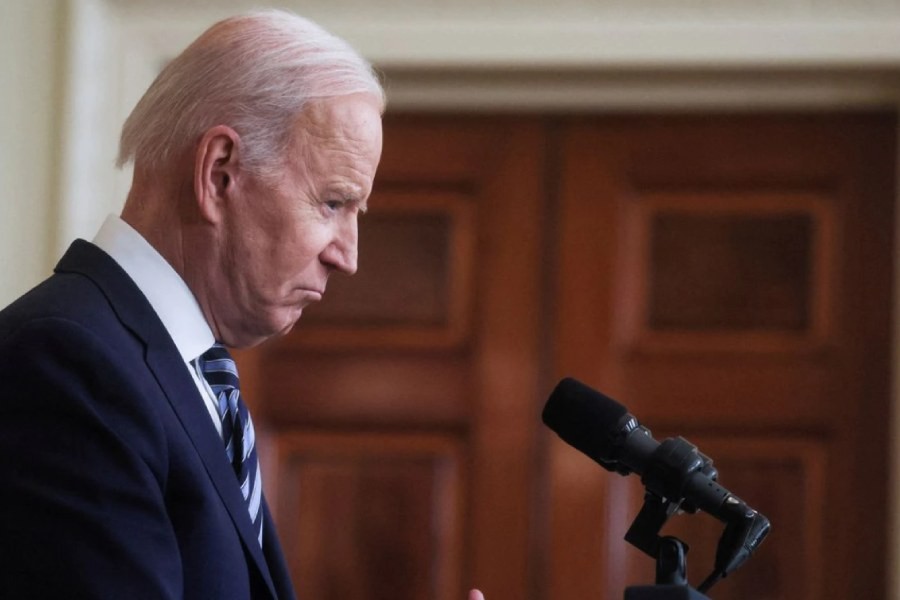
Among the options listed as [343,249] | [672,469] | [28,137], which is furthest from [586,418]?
[28,137]

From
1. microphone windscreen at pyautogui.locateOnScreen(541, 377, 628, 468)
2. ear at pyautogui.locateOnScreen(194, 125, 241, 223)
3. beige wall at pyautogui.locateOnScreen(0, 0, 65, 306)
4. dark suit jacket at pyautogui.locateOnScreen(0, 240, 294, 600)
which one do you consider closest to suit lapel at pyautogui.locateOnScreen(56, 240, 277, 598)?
dark suit jacket at pyautogui.locateOnScreen(0, 240, 294, 600)

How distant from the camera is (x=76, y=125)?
2.89 metres

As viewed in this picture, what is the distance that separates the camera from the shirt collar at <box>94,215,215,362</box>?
4.86 feet

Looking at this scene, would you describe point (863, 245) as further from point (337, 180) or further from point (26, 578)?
point (26, 578)

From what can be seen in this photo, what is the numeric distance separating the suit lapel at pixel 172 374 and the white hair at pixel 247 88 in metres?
0.15

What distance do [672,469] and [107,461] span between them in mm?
511

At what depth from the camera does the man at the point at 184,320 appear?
1.24 meters

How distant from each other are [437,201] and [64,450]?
6.01ft

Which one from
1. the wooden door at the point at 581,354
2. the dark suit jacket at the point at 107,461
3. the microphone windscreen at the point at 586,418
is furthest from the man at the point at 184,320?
the wooden door at the point at 581,354

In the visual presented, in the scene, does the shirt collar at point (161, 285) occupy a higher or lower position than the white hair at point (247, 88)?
lower

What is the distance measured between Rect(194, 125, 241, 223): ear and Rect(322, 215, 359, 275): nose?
0.13 metres

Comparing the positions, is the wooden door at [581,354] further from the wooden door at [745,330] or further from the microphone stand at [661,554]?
the microphone stand at [661,554]

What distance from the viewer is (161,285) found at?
4.89ft

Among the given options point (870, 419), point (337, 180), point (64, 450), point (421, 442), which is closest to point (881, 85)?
point (870, 419)
